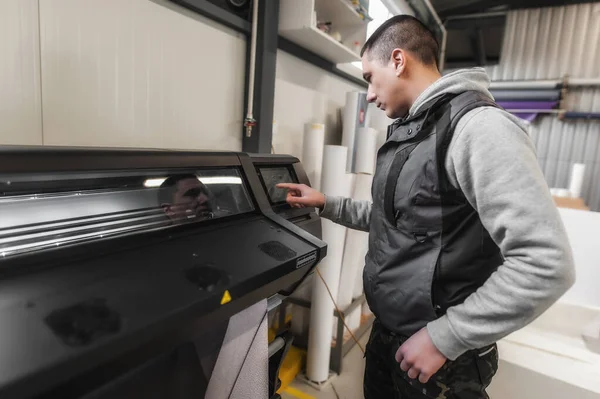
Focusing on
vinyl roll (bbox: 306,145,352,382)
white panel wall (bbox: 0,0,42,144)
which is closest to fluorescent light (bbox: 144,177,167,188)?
white panel wall (bbox: 0,0,42,144)

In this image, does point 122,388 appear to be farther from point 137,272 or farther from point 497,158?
point 497,158

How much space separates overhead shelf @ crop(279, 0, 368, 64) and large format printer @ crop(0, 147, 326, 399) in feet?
3.59

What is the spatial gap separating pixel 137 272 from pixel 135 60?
96 cm

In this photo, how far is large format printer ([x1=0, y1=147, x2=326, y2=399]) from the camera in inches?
20.7

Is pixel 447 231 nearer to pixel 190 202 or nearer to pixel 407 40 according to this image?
pixel 407 40

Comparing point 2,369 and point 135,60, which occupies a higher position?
point 135,60

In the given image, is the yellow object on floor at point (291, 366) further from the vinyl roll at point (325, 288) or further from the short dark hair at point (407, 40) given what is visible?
the short dark hair at point (407, 40)

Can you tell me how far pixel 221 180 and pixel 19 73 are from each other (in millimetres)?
655

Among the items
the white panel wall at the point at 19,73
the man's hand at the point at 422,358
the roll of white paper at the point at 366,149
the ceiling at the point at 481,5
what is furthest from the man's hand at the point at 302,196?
the ceiling at the point at 481,5

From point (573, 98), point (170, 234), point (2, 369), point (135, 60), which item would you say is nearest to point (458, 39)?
point (573, 98)

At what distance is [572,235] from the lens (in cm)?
245

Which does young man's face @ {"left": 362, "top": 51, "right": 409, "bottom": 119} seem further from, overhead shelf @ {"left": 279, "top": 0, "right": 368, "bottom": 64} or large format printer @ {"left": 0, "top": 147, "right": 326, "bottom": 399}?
overhead shelf @ {"left": 279, "top": 0, "right": 368, "bottom": 64}

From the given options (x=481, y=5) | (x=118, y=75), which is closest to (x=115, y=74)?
(x=118, y=75)

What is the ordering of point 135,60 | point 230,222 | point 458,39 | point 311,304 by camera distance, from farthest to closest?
point 458,39 < point 311,304 < point 135,60 < point 230,222
